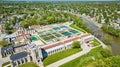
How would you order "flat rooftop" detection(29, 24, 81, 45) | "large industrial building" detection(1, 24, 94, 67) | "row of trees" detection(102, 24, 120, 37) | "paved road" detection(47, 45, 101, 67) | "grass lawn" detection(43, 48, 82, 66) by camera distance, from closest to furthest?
"large industrial building" detection(1, 24, 94, 67) < "paved road" detection(47, 45, 101, 67) < "grass lawn" detection(43, 48, 82, 66) < "flat rooftop" detection(29, 24, 81, 45) < "row of trees" detection(102, 24, 120, 37)

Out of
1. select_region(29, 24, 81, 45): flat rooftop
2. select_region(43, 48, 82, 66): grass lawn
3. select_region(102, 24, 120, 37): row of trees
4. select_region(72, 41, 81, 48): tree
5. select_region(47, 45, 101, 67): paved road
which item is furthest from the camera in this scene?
select_region(102, 24, 120, 37): row of trees

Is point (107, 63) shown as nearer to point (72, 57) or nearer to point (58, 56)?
point (72, 57)

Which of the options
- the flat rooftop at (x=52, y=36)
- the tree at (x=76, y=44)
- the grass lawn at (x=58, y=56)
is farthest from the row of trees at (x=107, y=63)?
the flat rooftop at (x=52, y=36)

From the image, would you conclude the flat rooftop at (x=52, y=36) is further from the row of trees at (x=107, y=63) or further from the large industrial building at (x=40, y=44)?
the row of trees at (x=107, y=63)

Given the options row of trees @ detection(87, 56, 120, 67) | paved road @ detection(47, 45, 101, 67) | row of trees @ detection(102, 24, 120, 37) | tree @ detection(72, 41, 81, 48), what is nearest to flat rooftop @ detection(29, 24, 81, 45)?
tree @ detection(72, 41, 81, 48)

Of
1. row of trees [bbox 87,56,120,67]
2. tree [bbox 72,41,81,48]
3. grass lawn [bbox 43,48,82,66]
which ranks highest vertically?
row of trees [bbox 87,56,120,67]

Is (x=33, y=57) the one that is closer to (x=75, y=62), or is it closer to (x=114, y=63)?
(x=75, y=62)

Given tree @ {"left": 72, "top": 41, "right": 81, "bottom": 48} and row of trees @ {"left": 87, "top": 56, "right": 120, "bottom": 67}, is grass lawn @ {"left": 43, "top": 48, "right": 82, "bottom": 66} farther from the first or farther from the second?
row of trees @ {"left": 87, "top": 56, "right": 120, "bottom": 67}

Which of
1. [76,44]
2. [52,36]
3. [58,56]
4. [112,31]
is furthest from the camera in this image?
[112,31]

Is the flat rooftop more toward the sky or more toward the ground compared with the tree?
more toward the ground

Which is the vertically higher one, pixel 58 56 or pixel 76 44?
pixel 76 44

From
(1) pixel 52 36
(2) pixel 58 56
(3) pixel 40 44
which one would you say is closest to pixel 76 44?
(2) pixel 58 56
